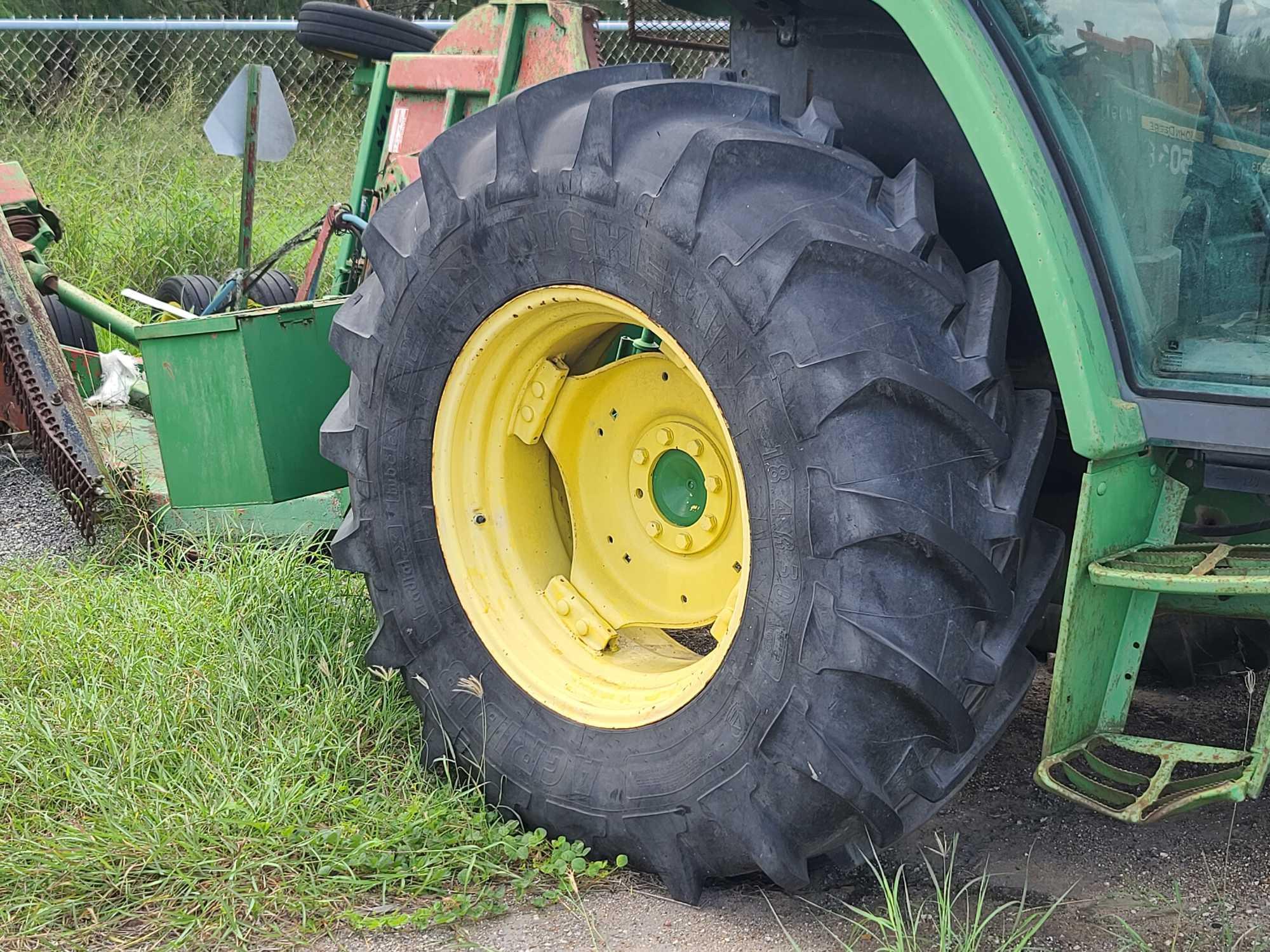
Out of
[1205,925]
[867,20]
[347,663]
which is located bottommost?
[1205,925]

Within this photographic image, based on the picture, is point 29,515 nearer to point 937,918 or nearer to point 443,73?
point 443,73

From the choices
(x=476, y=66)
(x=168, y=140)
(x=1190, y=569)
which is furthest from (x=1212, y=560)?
(x=168, y=140)

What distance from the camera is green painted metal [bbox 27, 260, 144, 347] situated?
4637 mm

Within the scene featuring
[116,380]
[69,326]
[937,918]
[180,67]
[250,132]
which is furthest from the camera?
[180,67]

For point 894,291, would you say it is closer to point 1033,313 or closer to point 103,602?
point 1033,313

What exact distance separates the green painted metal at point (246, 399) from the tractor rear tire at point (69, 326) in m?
2.07

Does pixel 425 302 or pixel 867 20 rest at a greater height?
pixel 867 20

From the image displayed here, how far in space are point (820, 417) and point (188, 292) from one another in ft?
14.1

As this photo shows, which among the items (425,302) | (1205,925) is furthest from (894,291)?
(1205,925)

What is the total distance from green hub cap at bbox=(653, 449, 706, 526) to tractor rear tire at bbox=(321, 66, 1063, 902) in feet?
1.48

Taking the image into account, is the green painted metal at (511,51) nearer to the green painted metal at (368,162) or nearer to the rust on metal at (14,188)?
the green painted metal at (368,162)

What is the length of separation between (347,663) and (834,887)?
3.85 ft

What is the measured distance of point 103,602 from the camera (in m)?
3.38

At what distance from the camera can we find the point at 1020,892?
2434mm
